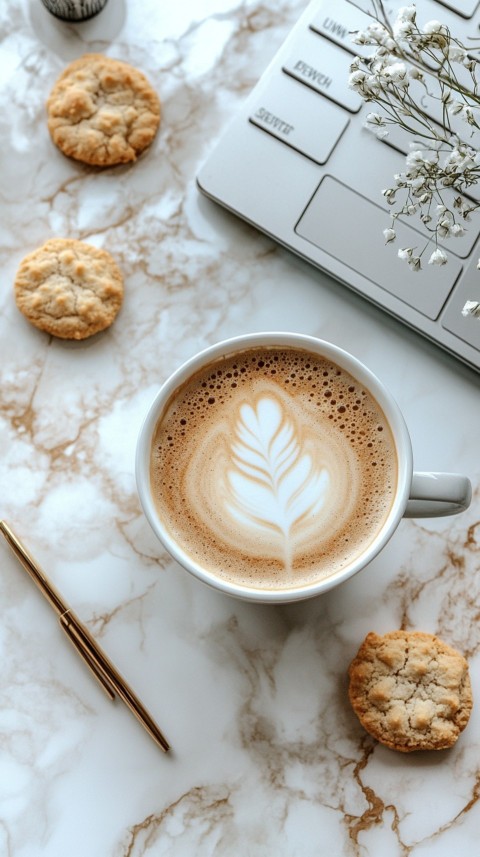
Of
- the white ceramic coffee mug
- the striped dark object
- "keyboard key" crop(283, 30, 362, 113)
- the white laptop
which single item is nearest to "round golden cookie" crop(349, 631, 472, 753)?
the white ceramic coffee mug

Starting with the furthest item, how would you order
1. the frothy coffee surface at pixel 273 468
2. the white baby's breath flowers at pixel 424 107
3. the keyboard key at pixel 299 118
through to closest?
the keyboard key at pixel 299 118, the frothy coffee surface at pixel 273 468, the white baby's breath flowers at pixel 424 107

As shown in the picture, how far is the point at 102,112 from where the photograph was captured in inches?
37.3

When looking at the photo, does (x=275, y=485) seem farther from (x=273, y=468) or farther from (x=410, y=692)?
(x=410, y=692)

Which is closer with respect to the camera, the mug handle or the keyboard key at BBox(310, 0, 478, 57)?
the mug handle

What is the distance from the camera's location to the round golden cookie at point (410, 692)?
0.87m

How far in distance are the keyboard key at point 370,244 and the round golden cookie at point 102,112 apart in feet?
0.71

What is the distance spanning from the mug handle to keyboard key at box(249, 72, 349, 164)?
370 mm

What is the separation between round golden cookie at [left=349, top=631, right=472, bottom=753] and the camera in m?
0.87

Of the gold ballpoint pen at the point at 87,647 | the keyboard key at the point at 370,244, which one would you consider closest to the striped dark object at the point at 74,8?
the keyboard key at the point at 370,244

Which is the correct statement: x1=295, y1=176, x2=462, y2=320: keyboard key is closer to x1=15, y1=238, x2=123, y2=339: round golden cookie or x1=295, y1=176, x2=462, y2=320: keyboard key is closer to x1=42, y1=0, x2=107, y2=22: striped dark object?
x1=15, y1=238, x2=123, y2=339: round golden cookie

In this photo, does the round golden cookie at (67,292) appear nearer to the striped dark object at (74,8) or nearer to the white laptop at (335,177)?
the white laptop at (335,177)

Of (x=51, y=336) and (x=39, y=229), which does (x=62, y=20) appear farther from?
(x=51, y=336)

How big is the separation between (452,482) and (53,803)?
0.54m

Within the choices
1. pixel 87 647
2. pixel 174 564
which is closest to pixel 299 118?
pixel 174 564
